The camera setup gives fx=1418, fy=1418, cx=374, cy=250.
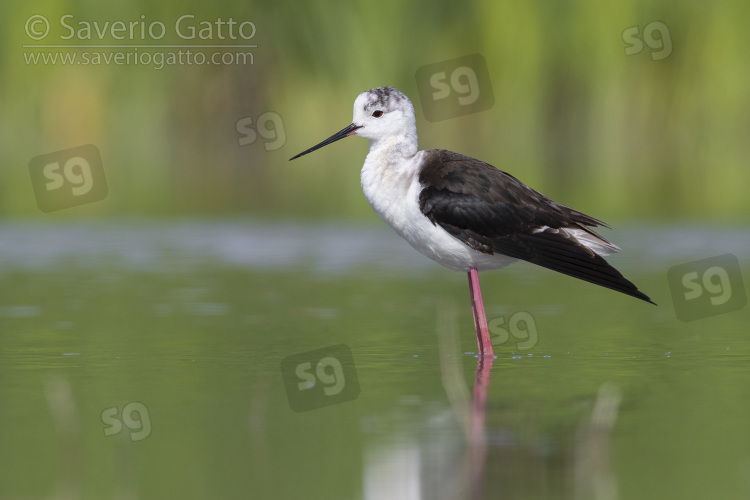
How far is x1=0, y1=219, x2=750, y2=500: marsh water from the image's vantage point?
4.50m

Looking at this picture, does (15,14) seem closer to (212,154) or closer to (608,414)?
(212,154)

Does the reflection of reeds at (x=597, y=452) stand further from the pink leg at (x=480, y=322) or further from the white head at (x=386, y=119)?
the white head at (x=386, y=119)

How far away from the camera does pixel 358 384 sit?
617 cm

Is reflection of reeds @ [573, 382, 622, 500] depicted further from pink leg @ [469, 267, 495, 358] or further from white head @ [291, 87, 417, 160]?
white head @ [291, 87, 417, 160]

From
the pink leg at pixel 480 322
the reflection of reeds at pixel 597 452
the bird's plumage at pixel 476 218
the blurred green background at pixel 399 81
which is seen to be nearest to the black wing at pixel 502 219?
the bird's plumage at pixel 476 218

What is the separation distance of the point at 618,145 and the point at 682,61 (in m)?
1.90

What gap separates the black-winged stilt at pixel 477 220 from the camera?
7227mm

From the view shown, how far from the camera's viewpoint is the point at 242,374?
21.1 ft

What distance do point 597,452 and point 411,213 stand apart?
112 inches

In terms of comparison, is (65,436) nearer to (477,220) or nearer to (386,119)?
(477,220)

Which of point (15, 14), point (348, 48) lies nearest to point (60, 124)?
point (15, 14)

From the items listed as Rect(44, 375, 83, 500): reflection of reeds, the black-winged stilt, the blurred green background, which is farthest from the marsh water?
the blurred green background

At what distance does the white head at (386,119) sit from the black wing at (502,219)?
0.50m

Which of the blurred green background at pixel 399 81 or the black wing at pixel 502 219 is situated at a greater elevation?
the blurred green background at pixel 399 81
